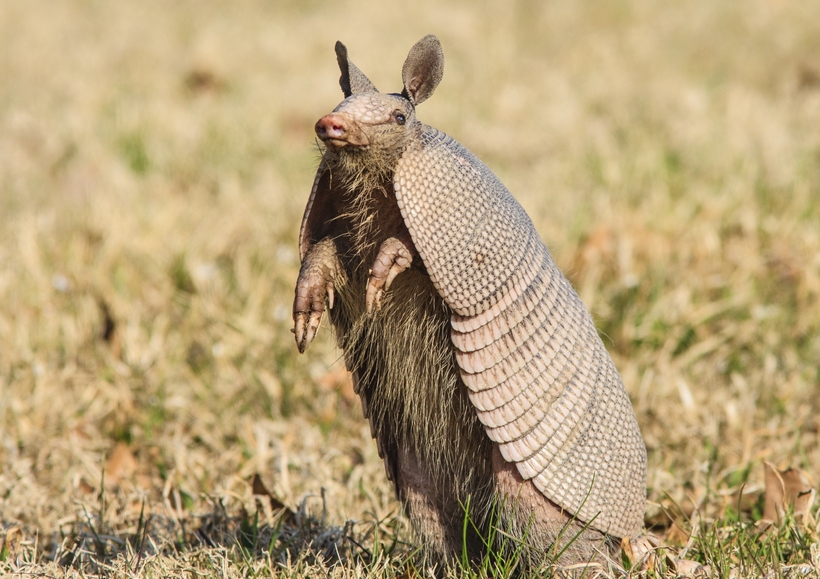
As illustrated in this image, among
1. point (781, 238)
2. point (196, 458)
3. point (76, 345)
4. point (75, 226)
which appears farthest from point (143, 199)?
point (781, 238)

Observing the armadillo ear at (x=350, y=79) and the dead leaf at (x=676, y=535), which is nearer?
the armadillo ear at (x=350, y=79)

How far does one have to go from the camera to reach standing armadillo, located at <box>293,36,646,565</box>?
227 cm

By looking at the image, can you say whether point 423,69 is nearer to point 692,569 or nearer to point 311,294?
point 311,294

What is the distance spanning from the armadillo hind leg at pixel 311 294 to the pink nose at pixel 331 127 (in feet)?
1.24

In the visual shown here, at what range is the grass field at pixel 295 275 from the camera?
3318 millimetres

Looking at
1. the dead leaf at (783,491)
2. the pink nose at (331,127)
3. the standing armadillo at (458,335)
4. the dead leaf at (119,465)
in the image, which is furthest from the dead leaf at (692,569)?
the dead leaf at (119,465)

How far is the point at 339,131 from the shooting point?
2.17m

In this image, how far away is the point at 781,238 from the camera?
5309mm

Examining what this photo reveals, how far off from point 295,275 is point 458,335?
2937mm

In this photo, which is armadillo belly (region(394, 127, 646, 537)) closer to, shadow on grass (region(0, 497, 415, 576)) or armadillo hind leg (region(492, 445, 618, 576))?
armadillo hind leg (region(492, 445, 618, 576))

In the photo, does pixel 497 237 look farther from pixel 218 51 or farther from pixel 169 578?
pixel 218 51

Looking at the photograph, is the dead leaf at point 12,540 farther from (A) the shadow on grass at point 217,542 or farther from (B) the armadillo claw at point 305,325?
(B) the armadillo claw at point 305,325

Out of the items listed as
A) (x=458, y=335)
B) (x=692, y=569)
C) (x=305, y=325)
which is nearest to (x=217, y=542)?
(x=305, y=325)

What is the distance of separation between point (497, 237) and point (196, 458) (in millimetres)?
2180
